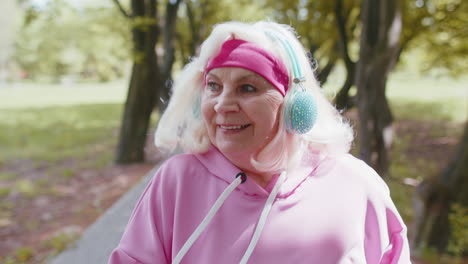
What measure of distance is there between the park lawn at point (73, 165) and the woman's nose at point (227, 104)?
3.70 meters

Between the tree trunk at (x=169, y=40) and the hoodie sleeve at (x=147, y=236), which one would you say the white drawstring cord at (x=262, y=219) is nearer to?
the hoodie sleeve at (x=147, y=236)

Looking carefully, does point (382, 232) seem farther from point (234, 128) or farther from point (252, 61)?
point (252, 61)

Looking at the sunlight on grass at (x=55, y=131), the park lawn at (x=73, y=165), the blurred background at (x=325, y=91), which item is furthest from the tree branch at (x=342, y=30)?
the sunlight on grass at (x=55, y=131)

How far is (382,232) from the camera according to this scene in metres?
1.66

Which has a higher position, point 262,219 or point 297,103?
point 297,103

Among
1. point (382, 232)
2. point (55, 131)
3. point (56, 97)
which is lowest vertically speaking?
point (56, 97)

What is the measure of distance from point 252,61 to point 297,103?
0.75 feet

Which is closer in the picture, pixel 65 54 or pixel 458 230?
pixel 458 230

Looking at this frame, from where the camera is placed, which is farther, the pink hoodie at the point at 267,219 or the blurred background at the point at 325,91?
the blurred background at the point at 325,91

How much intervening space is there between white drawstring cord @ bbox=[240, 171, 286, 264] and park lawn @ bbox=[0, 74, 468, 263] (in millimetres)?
3586

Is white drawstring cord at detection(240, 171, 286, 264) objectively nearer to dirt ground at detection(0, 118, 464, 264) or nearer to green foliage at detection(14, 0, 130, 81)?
dirt ground at detection(0, 118, 464, 264)

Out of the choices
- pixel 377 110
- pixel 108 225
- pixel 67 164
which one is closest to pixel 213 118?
pixel 108 225

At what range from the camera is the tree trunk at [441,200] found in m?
4.41

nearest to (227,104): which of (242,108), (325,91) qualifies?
(242,108)
